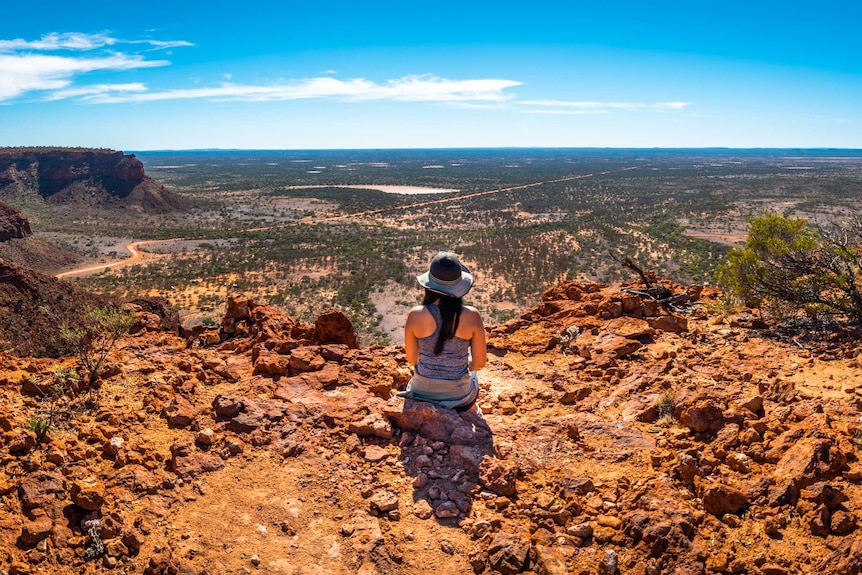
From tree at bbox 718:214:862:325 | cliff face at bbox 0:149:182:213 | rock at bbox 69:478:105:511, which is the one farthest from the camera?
cliff face at bbox 0:149:182:213

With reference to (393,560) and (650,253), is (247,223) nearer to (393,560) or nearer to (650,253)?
(650,253)

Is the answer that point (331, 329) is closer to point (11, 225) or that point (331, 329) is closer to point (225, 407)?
point (225, 407)

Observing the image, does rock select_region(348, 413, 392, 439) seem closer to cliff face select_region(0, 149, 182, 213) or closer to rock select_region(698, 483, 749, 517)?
rock select_region(698, 483, 749, 517)

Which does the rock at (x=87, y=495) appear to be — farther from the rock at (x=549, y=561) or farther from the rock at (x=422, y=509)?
the rock at (x=549, y=561)

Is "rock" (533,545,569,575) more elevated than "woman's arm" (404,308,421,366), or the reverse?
"woman's arm" (404,308,421,366)

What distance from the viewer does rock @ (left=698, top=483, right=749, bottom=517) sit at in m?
3.35

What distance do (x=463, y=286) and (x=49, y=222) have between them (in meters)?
60.5

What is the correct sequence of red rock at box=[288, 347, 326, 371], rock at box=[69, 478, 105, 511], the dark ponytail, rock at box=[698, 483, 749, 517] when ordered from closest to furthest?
rock at box=[69, 478, 105, 511], rock at box=[698, 483, 749, 517], the dark ponytail, red rock at box=[288, 347, 326, 371]

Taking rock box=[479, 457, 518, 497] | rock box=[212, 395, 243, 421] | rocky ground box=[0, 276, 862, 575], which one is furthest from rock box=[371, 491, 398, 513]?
rock box=[212, 395, 243, 421]

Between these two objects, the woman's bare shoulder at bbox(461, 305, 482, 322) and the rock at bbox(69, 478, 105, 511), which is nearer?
the rock at bbox(69, 478, 105, 511)

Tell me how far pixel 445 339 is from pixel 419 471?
1.08 metres

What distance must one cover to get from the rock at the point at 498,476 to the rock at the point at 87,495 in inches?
100

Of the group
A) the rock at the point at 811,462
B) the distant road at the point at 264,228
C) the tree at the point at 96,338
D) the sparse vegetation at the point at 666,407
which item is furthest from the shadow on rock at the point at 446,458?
the distant road at the point at 264,228

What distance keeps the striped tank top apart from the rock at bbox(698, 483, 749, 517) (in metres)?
2.05
